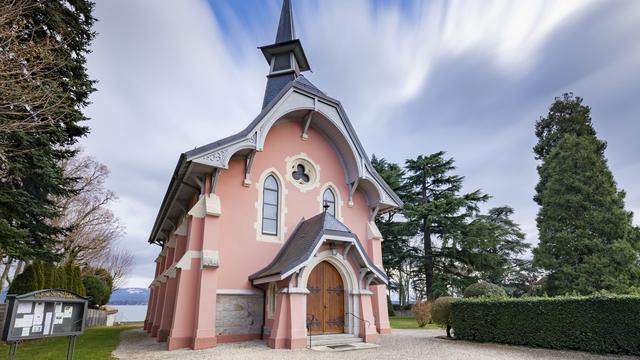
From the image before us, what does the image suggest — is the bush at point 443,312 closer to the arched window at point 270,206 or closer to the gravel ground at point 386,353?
the gravel ground at point 386,353

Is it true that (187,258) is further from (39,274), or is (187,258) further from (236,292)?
(39,274)

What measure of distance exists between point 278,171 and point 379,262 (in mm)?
6297

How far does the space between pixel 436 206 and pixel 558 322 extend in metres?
21.0

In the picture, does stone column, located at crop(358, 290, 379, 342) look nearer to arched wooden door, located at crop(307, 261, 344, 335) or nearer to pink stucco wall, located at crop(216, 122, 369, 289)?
arched wooden door, located at crop(307, 261, 344, 335)

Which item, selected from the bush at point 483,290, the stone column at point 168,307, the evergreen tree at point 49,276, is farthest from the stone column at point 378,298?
the evergreen tree at point 49,276

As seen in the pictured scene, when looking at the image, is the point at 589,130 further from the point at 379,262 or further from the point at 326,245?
the point at 326,245

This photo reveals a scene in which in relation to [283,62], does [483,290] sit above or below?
below

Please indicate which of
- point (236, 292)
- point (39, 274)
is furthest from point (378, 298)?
point (39, 274)

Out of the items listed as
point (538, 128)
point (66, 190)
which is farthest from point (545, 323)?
point (538, 128)

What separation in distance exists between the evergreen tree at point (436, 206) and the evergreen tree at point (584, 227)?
7373 millimetres

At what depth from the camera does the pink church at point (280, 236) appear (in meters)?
11.5

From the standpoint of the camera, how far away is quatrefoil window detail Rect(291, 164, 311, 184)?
1548cm

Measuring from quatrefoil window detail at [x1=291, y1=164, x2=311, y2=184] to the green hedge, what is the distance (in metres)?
8.01

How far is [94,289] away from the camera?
98.5 ft
